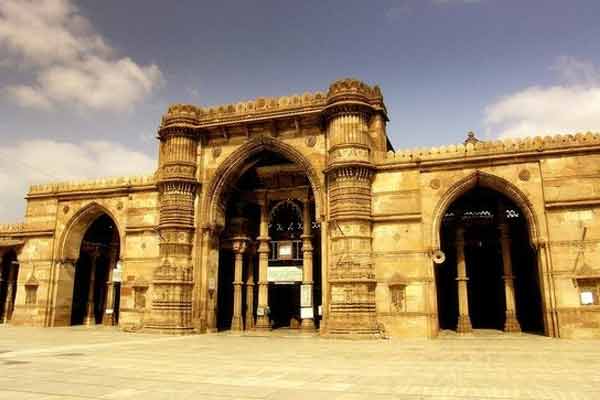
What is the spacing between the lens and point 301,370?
1152 cm

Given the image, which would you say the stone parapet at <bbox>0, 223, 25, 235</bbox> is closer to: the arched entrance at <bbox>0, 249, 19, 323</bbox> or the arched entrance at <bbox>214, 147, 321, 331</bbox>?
the arched entrance at <bbox>0, 249, 19, 323</bbox>

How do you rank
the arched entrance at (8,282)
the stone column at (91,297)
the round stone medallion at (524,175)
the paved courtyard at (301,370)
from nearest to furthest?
the paved courtyard at (301,370) < the round stone medallion at (524,175) < the stone column at (91,297) < the arched entrance at (8,282)

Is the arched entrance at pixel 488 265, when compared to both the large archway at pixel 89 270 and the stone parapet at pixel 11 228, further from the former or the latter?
the stone parapet at pixel 11 228

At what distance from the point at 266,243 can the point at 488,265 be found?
14.5 metres

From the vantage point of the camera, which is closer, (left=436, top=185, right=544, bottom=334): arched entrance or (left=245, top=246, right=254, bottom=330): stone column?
(left=436, top=185, right=544, bottom=334): arched entrance

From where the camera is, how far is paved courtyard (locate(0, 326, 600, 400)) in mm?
8617

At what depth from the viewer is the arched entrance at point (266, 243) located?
1049 inches

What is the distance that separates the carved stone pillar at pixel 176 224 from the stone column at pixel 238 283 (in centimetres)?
330

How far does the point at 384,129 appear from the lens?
80.8 feet

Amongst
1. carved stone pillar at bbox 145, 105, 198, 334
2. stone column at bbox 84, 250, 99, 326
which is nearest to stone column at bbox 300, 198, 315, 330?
carved stone pillar at bbox 145, 105, 198, 334

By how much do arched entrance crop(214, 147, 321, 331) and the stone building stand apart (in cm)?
11

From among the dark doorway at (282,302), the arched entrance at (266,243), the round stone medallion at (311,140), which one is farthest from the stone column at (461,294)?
the dark doorway at (282,302)

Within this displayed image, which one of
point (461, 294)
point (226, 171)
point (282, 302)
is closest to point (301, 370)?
point (461, 294)

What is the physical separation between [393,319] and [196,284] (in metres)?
10.4
